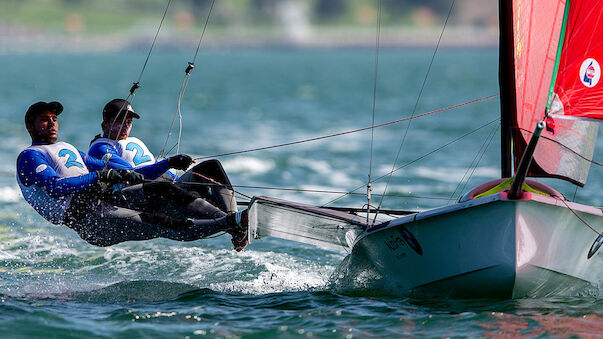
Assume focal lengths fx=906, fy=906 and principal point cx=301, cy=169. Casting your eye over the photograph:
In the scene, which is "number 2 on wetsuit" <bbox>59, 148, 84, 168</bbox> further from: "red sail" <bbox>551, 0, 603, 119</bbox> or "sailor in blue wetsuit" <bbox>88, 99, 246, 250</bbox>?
"red sail" <bbox>551, 0, 603, 119</bbox>

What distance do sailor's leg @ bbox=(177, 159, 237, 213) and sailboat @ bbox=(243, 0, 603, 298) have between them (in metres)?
0.50

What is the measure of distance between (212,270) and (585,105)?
137 inches

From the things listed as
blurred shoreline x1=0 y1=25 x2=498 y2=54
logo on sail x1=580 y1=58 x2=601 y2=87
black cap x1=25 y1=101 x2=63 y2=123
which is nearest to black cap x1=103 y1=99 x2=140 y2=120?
black cap x1=25 y1=101 x2=63 y2=123

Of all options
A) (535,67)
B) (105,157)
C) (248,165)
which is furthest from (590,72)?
(248,165)

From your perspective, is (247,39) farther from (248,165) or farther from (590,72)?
(590,72)

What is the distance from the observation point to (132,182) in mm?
6395

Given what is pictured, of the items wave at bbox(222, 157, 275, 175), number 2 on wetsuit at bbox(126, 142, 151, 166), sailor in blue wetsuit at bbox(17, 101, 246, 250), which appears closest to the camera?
sailor in blue wetsuit at bbox(17, 101, 246, 250)

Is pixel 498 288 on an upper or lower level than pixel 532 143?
lower

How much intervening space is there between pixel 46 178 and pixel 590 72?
12.9ft

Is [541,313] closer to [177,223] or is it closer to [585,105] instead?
[585,105]

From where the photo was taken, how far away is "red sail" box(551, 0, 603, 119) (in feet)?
20.3

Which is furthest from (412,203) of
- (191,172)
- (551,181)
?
(191,172)

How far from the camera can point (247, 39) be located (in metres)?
144

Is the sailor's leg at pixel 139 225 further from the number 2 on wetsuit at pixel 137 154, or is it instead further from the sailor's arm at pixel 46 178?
the number 2 on wetsuit at pixel 137 154
